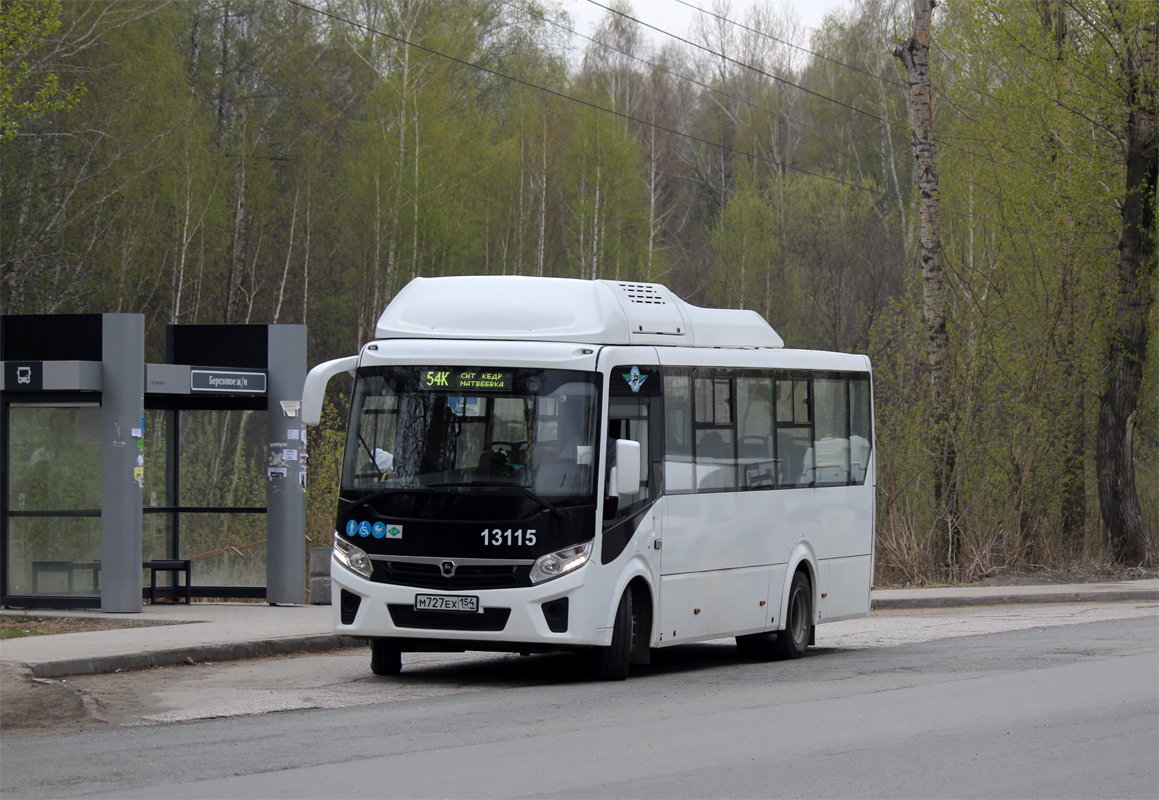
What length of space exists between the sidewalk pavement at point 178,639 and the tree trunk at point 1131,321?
15092mm

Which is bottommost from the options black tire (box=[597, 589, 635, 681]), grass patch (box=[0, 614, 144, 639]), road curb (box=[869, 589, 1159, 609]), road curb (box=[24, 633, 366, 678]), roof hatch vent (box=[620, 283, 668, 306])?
road curb (box=[869, 589, 1159, 609])

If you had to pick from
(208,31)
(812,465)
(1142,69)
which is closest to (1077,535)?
(1142,69)

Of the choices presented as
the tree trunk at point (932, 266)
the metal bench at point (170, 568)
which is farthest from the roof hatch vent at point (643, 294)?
the tree trunk at point (932, 266)

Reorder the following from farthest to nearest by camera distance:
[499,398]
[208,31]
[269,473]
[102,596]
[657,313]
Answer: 1. [208,31]
2. [269,473]
3. [102,596]
4. [657,313]
5. [499,398]

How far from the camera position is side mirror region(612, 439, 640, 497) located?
11.9m

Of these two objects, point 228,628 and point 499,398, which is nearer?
point 499,398

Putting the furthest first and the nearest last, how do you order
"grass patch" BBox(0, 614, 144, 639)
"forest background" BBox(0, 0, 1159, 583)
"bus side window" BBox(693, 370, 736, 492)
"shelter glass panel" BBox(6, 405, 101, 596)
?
"forest background" BBox(0, 0, 1159, 583), "shelter glass panel" BBox(6, 405, 101, 596), "grass patch" BBox(0, 614, 144, 639), "bus side window" BBox(693, 370, 736, 492)

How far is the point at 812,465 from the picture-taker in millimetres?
15062

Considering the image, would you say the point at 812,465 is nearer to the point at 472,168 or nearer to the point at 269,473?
the point at 269,473

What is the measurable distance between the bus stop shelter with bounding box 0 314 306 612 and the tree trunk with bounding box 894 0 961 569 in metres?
10.6

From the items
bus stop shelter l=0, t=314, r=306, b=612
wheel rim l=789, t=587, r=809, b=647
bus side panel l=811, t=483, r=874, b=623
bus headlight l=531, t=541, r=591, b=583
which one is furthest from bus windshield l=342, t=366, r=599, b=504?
bus stop shelter l=0, t=314, r=306, b=612

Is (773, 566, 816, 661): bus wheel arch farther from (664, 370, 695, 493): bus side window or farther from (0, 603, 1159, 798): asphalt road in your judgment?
(664, 370, 695, 493): bus side window

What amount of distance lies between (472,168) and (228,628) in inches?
1450

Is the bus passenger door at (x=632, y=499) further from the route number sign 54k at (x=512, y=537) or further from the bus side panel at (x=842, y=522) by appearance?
the bus side panel at (x=842, y=522)
